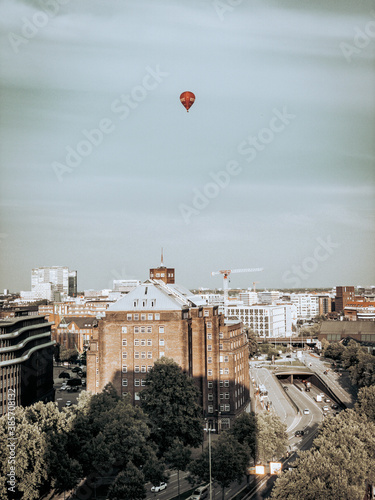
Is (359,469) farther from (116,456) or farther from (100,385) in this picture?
(100,385)

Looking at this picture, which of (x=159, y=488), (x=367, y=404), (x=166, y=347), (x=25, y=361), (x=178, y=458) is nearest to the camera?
(x=178, y=458)

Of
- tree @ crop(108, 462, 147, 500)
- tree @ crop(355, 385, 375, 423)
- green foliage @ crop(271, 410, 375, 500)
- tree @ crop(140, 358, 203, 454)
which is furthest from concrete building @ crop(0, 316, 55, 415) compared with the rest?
tree @ crop(355, 385, 375, 423)

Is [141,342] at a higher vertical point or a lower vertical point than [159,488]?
higher

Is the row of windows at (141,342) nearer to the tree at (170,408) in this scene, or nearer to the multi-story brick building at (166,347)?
the multi-story brick building at (166,347)

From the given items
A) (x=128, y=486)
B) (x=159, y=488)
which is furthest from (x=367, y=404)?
(x=128, y=486)

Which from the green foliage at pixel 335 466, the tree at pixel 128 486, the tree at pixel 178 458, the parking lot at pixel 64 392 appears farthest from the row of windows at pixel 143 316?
the tree at pixel 128 486

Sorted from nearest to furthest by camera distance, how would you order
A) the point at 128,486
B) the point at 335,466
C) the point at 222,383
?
1. the point at 335,466
2. the point at 128,486
3. the point at 222,383

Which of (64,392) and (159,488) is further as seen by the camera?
(64,392)

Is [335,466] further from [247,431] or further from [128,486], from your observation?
[128,486]
